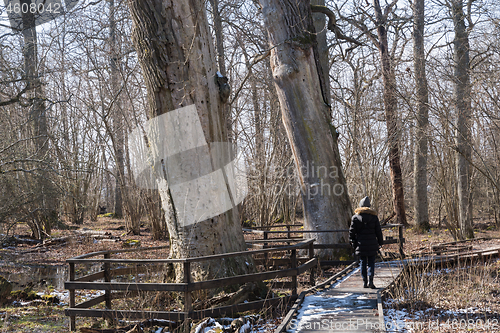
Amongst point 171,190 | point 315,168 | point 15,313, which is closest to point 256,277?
point 171,190

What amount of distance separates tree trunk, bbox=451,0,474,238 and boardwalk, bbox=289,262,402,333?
7.43 meters

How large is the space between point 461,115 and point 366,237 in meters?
7.25

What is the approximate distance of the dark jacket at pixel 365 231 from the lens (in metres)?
7.39

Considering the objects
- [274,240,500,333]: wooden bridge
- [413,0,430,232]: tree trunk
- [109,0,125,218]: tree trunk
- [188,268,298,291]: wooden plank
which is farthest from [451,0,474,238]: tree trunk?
[109,0,125,218]: tree trunk

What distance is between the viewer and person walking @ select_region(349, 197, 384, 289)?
24.0ft

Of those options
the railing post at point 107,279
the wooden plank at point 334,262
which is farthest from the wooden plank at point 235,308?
the wooden plank at point 334,262

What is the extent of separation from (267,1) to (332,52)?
10898 mm

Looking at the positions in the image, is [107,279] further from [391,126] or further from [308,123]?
[391,126]

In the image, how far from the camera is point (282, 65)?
1059 centimetres

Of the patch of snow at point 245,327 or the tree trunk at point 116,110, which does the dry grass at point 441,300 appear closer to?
the patch of snow at point 245,327

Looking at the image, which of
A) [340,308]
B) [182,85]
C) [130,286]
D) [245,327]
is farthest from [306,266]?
[182,85]

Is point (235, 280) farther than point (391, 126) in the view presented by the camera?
No

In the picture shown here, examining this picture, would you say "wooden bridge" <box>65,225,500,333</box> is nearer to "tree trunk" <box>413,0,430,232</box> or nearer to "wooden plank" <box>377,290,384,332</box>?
"wooden plank" <box>377,290,384,332</box>

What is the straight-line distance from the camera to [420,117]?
15.3m
